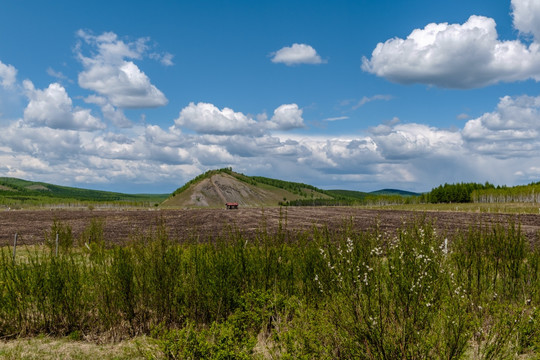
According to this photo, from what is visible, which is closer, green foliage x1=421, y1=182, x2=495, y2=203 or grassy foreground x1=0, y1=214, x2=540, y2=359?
grassy foreground x1=0, y1=214, x2=540, y2=359

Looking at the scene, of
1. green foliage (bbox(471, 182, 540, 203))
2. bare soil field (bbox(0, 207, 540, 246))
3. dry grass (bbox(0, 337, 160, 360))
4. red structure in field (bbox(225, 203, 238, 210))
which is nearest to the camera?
dry grass (bbox(0, 337, 160, 360))

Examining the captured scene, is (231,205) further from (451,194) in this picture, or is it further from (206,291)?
(206,291)

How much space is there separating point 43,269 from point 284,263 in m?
5.73

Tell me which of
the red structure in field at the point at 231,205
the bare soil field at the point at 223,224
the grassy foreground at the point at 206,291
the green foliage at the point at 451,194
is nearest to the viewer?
the grassy foreground at the point at 206,291

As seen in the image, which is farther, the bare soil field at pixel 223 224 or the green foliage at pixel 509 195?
the green foliage at pixel 509 195

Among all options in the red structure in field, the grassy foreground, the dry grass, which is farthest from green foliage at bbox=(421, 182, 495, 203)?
the dry grass

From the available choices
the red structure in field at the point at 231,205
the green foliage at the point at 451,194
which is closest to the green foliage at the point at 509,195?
the green foliage at the point at 451,194

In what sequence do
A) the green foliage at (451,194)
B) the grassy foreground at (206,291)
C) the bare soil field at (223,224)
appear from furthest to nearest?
the green foliage at (451,194) → the bare soil field at (223,224) → the grassy foreground at (206,291)

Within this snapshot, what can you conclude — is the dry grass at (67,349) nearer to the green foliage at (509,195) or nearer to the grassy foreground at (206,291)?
the grassy foreground at (206,291)

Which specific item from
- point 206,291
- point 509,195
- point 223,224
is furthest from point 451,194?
point 206,291

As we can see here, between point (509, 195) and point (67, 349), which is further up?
point (509, 195)

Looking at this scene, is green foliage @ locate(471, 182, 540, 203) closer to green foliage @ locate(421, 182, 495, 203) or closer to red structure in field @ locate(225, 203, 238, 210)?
green foliage @ locate(421, 182, 495, 203)

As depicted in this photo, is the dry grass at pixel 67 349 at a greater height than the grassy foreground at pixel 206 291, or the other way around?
the grassy foreground at pixel 206 291

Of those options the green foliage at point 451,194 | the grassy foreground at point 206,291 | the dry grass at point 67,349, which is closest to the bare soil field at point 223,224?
the grassy foreground at point 206,291
